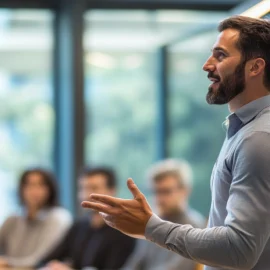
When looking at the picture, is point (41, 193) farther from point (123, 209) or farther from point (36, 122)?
point (123, 209)

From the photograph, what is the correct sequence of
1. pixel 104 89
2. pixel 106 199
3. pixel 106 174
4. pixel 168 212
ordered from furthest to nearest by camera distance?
1. pixel 104 89
2. pixel 106 174
3. pixel 168 212
4. pixel 106 199

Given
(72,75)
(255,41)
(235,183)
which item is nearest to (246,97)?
(255,41)

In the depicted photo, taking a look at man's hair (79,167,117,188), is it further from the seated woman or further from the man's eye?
the man's eye

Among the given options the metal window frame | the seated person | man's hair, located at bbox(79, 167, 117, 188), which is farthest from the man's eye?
the metal window frame

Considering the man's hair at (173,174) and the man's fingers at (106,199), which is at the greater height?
the man's fingers at (106,199)

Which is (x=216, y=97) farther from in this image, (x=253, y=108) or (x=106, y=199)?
(x=106, y=199)

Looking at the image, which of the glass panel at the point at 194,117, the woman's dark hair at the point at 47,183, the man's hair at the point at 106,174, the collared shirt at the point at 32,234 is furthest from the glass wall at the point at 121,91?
the man's hair at the point at 106,174

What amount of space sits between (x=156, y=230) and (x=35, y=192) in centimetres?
340

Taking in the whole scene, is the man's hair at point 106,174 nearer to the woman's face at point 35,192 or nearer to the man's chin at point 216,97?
the woman's face at point 35,192

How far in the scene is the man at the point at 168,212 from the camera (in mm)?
3949

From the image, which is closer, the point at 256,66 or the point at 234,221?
the point at 234,221

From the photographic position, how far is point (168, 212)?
13.6ft

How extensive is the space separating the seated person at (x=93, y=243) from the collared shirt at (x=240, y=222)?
2544 mm

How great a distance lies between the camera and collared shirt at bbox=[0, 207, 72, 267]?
477cm
